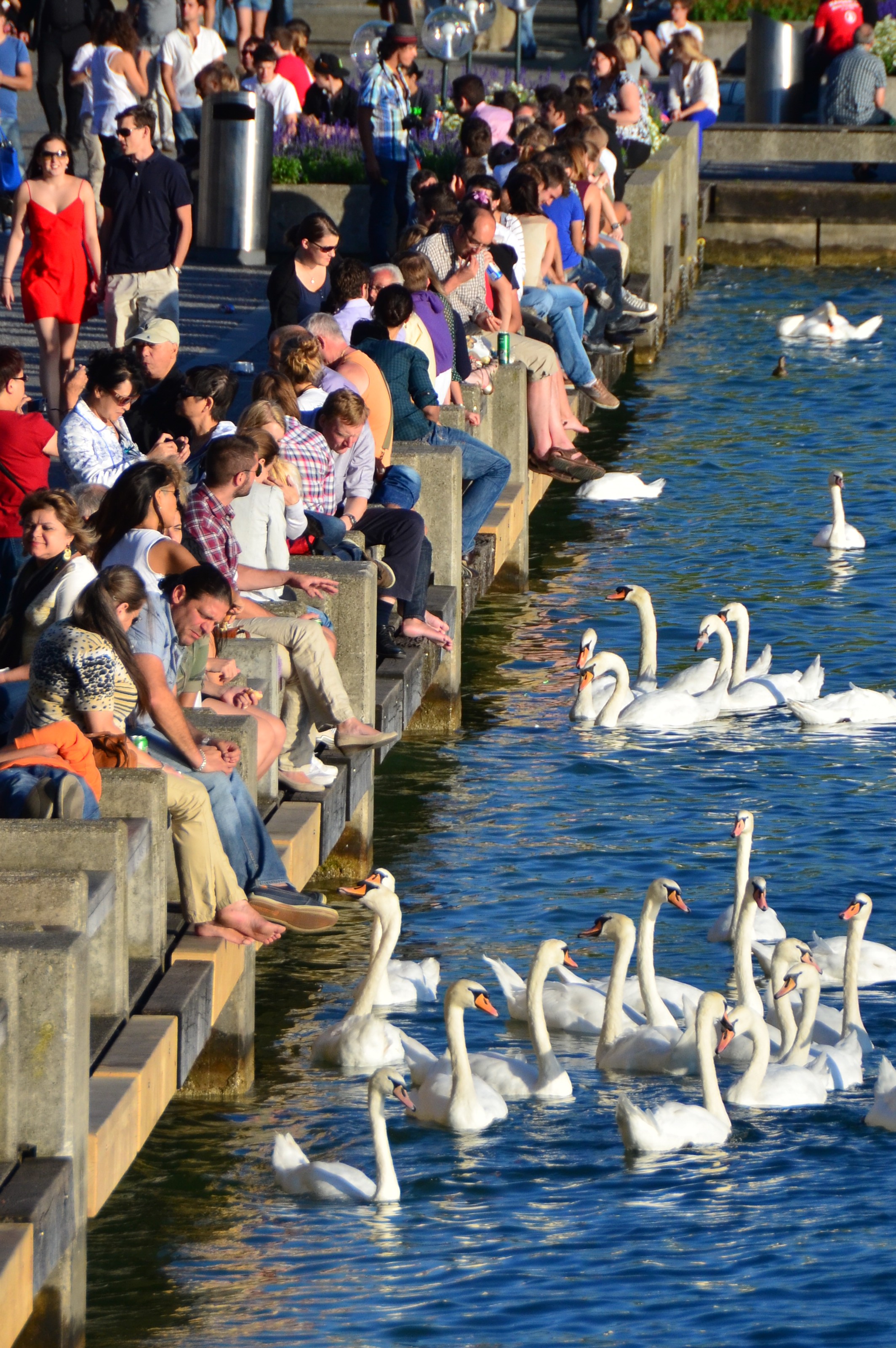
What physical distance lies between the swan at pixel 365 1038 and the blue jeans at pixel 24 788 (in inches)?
82.7

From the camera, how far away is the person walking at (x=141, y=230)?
14219 millimetres

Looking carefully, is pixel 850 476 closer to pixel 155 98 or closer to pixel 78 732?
pixel 155 98

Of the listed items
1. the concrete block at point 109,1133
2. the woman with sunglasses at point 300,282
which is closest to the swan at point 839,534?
the woman with sunglasses at point 300,282

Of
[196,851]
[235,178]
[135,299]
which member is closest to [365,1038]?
[196,851]

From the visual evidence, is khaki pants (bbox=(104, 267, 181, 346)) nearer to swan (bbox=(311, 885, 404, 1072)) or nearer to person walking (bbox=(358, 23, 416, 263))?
person walking (bbox=(358, 23, 416, 263))

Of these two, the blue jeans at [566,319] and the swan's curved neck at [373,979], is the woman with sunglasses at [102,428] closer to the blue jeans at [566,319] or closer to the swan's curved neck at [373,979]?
the swan's curved neck at [373,979]

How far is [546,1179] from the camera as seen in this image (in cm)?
823

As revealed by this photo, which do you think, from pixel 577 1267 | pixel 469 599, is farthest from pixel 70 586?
pixel 469 599

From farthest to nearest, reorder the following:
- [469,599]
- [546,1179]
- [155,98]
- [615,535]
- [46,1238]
Answer: [155,98]
[615,535]
[469,599]
[546,1179]
[46,1238]

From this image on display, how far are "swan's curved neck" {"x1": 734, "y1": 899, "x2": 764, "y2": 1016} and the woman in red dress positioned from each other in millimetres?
6067

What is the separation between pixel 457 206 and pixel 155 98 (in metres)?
7.93

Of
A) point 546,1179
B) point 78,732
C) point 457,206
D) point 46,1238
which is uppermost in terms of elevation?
point 457,206

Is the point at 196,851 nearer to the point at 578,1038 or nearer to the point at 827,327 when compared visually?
the point at 578,1038

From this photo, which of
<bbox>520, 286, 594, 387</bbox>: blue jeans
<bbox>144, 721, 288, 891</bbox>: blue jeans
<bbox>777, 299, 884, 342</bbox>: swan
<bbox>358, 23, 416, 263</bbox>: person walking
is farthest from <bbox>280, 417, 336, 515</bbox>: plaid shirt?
<bbox>777, 299, 884, 342</bbox>: swan
